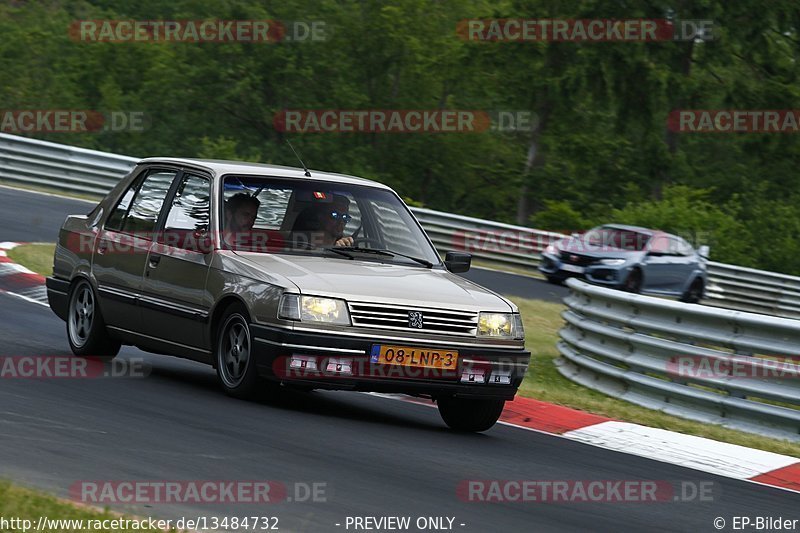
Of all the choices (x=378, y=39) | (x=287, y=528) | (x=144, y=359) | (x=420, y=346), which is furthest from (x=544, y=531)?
(x=378, y=39)

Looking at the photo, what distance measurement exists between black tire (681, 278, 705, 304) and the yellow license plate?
1836 centimetres

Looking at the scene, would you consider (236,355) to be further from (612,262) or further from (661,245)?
(661,245)

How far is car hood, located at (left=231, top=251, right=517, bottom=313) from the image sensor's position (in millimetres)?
8086

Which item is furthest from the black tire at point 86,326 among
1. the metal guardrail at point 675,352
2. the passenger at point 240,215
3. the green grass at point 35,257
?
the green grass at point 35,257

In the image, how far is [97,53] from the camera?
5400 centimetres

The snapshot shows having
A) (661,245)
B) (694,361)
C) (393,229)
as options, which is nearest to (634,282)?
(661,245)

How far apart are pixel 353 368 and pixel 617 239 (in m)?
17.7

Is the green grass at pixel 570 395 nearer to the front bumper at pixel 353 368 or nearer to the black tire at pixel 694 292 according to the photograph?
the front bumper at pixel 353 368

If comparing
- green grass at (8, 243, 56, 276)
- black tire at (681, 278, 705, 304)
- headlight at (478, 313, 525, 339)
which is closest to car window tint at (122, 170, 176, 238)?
headlight at (478, 313, 525, 339)

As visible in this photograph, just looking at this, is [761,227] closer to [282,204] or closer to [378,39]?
[378,39]

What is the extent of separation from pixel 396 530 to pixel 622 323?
6628mm

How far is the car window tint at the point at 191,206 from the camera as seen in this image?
9.11 m

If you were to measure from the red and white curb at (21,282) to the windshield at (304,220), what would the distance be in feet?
16.5

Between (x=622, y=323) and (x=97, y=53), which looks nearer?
(x=622, y=323)
